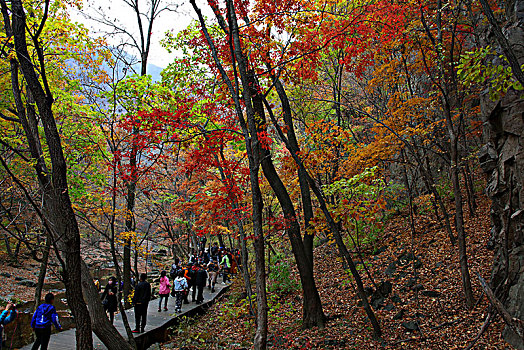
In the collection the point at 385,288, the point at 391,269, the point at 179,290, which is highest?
the point at 179,290

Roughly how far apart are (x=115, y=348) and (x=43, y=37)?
30.6ft

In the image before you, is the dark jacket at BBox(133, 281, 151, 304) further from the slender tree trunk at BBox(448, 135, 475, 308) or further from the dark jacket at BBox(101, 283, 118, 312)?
the slender tree trunk at BBox(448, 135, 475, 308)

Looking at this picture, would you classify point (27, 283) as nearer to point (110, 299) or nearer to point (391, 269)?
point (110, 299)

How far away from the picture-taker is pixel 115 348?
739 centimetres

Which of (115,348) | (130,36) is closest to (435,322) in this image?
(115,348)

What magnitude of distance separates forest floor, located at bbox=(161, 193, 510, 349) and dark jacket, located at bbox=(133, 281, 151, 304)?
1794 mm

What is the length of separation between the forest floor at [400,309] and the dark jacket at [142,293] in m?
1.79

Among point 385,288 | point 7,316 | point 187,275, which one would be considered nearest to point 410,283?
point 385,288

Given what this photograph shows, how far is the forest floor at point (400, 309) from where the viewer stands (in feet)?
21.2

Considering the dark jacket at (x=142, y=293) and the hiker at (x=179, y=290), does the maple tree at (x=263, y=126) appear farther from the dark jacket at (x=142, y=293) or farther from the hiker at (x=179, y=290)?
the hiker at (x=179, y=290)

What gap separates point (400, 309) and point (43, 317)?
29.5 ft

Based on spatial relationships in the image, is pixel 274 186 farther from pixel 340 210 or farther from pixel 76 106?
pixel 76 106

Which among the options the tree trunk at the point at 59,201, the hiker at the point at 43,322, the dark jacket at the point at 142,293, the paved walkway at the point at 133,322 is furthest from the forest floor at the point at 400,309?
the tree trunk at the point at 59,201

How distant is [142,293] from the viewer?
32.2ft
